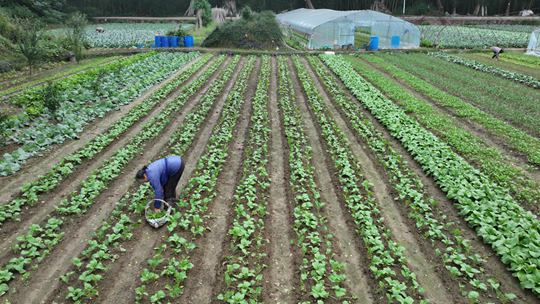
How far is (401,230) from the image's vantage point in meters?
6.84

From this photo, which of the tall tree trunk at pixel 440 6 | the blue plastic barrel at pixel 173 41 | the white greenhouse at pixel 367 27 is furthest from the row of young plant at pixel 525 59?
the tall tree trunk at pixel 440 6

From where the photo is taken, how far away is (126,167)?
9.33 m

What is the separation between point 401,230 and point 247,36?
2649 centimetres

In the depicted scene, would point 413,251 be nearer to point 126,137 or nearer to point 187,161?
point 187,161

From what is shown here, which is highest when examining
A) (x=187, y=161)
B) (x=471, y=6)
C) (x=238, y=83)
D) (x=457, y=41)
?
(x=471, y=6)

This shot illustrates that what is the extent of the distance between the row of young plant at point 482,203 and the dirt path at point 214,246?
15.7 ft

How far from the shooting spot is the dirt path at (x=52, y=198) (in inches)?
261

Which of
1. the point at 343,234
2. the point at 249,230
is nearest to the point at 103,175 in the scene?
the point at 249,230

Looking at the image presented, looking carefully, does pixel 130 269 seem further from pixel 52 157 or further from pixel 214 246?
pixel 52 157

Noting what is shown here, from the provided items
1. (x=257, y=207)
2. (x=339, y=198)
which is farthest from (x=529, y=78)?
(x=257, y=207)

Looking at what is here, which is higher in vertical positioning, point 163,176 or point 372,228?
point 163,176

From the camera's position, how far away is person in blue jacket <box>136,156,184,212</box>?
6.56 metres

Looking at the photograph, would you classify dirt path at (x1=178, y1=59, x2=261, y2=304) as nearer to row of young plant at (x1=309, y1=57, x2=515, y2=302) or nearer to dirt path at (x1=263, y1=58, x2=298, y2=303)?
dirt path at (x1=263, y1=58, x2=298, y2=303)

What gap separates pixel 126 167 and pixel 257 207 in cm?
408
